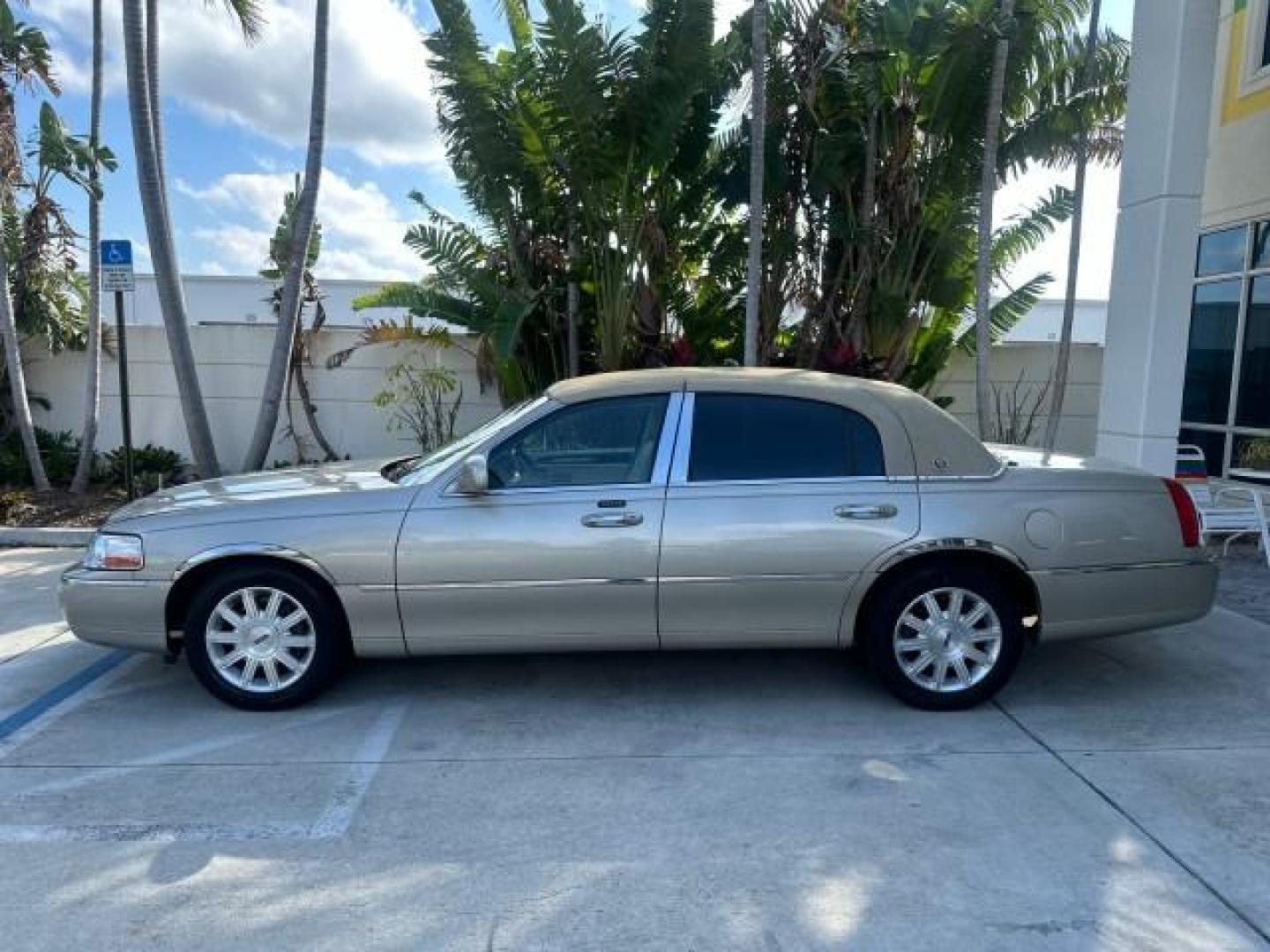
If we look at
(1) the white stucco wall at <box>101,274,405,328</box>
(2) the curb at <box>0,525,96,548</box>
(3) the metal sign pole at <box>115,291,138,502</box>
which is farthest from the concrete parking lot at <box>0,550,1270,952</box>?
(1) the white stucco wall at <box>101,274,405,328</box>

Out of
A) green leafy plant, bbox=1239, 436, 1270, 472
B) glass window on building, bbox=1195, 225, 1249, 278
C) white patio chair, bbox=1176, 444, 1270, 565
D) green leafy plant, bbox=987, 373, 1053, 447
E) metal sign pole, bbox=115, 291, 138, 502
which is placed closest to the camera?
white patio chair, bbox=1176, 444, 1270, 565

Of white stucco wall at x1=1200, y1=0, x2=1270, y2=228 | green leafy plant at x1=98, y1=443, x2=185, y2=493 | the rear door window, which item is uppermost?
white stucco wall at x1=1200, y1=0, x2=1270, y2=228

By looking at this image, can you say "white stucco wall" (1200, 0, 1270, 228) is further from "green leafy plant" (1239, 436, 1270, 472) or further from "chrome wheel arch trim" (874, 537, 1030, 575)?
"chrome wheel arch trim" (874, 537, 1030, 575)

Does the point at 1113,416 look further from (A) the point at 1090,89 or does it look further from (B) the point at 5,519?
(B) the point at 5,519

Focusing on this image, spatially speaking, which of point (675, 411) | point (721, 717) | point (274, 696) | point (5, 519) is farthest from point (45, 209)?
point (721, 717)

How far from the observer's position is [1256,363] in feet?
32.1

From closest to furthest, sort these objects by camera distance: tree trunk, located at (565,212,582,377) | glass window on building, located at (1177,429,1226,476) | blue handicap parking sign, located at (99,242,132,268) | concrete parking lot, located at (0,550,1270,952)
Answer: concrete parking lot, located at (0,550,1270,952), blue handicap parking sign, located at (99,242,132,268), tree trunk, located at (565,212,582,377), glass window on building, located at (1177,429,1226,476)

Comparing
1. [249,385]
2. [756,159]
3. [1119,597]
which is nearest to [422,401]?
[249,385]

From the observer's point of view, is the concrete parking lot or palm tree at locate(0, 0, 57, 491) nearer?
the concrete parking lot

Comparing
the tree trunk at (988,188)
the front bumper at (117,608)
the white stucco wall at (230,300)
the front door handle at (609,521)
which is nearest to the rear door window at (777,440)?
the front door handle at (609,521)

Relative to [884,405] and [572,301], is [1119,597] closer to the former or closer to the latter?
[884,405]

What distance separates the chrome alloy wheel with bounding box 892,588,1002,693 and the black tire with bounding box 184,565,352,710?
2739 mm

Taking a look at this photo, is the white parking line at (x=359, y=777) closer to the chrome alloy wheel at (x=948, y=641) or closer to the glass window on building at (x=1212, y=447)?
the chrome alloy wheel at (x=948, y=641)

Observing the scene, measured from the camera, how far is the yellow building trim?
31.5ft
